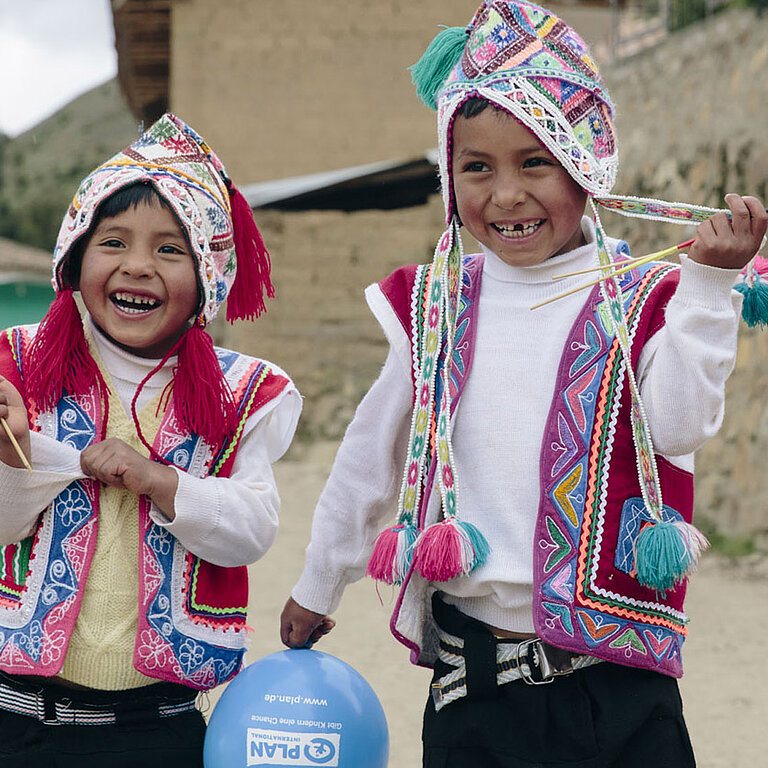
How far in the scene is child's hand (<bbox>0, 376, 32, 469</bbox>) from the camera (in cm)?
211

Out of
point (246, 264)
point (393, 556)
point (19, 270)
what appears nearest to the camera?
point (393, 556)

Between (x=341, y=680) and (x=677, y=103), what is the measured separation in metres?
6.73

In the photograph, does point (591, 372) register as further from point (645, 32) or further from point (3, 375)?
point (645, 32)

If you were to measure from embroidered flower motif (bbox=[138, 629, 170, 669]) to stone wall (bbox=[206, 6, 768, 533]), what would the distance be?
210 inches

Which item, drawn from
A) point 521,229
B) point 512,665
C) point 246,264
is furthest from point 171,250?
point 512,665

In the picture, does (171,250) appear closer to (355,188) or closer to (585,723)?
(585,723)

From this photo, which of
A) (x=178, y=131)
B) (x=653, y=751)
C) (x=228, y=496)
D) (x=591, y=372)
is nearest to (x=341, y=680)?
(x=228, y=496)

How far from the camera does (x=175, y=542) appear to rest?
228cm

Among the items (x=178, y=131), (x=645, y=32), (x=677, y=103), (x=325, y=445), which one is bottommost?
(x=325, y=445)

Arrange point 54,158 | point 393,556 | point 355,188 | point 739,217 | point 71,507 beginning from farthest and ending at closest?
point 54,158, point 355,188, point 71,507, point 393,556, point 739,217

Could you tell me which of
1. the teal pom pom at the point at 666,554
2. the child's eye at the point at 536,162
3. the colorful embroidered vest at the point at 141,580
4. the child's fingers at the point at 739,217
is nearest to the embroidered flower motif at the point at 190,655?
the colorful embroidered vest at the point at 141,580

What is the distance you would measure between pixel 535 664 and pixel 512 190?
84 cm

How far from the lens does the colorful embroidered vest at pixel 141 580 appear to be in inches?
86.1

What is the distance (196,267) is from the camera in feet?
7.59
